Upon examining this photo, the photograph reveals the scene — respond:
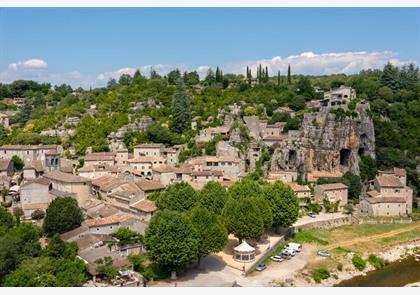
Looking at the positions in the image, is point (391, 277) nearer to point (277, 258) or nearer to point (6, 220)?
point (277, 258)

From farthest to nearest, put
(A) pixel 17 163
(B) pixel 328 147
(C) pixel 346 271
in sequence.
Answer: (B) pixel 328 147, (A) pixel 17 163, (C) pixel 346 271

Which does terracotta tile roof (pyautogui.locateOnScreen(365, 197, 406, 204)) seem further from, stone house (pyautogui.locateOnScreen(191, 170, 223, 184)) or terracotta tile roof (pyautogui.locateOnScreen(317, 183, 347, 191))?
stone house (pyautogui.locateOnScreen(191, 170, 223, 184))

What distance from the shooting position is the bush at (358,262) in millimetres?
29800

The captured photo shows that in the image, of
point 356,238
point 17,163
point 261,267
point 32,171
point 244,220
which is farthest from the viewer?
point 17,163

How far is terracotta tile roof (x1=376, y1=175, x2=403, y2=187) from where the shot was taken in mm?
40344

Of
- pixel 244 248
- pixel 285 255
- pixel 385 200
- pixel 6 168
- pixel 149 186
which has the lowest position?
pixel 285 255

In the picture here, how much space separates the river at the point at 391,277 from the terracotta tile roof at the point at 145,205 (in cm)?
1313

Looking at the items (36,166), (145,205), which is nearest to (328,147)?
(145,205)

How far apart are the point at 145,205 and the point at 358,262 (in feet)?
48.4

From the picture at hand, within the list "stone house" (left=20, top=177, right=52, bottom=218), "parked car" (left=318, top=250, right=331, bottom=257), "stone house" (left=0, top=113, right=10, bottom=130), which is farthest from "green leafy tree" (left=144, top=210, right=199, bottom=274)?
"stone house" (left=0, top=113, right=10, bottom=130)

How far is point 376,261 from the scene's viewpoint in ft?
102

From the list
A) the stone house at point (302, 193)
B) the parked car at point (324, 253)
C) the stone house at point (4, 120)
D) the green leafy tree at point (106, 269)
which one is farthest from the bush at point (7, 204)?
the stone house at point (4, 120)

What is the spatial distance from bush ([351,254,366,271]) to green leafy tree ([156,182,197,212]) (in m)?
10.9

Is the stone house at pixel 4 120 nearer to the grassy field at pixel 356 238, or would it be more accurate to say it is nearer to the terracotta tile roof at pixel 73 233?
the terracotta tile roof at pixel 73 233
